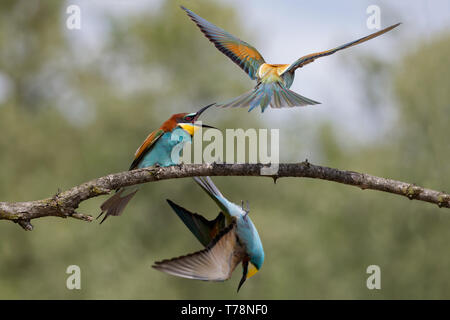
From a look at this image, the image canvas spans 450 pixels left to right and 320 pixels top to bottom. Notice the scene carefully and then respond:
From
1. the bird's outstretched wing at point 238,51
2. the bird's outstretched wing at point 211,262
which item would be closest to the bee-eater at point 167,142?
the bird's outstretched wing at point 238,51

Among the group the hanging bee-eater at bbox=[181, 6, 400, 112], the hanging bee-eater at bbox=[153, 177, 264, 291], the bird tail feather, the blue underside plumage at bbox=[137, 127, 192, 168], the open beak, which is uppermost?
the hanging bee-eater at bbox=[181, 6, 400, 112]

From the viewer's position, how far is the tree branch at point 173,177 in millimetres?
2342

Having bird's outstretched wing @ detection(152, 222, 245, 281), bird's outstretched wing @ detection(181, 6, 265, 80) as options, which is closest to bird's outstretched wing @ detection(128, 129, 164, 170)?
bird's outstretched wing @ detection(181, 6, 265, 80)

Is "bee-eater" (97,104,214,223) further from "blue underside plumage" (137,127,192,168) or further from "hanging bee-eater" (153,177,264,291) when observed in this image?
"hanging bee-eater" (153,177,264,291)

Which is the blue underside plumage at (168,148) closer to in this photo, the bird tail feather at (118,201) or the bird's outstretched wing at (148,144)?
the bird's outstretched wing at (148,144)

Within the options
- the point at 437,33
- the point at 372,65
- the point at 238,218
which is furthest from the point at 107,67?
the point at 238,218

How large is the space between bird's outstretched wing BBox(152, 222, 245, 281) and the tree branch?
0.40 m

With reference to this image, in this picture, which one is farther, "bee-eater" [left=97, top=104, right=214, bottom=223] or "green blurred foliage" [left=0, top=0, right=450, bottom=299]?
"green blurred foliage" [left=0, top=0, right=450, bottom=299]

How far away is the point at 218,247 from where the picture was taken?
1.90m

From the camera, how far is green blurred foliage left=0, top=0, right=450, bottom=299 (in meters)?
11.8

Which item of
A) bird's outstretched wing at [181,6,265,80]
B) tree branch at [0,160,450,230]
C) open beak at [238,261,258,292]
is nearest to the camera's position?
open beak at [238,261,258,292]

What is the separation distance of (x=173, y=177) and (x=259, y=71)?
0.96m

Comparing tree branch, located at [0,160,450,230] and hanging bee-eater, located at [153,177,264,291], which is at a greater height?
tree branch, located at [0,160,450,230]

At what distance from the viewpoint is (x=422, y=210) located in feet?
38.1
